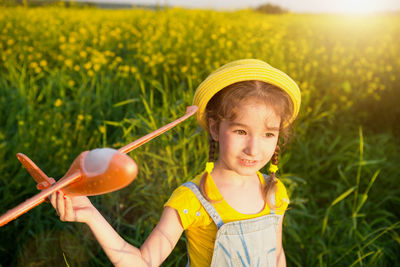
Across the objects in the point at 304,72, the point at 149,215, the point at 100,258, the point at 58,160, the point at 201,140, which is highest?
the point at 304,72

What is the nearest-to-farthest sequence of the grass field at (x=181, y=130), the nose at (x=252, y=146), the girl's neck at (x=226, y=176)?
the nose at (x=252, y=146), the girl's neck at (x=226, y=176), the grass field at (x=181, y=130)

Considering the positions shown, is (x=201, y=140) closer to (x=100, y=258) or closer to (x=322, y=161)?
(x=100, y=258)

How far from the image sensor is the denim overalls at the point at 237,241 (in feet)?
4.41

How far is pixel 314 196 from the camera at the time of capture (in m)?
2.73

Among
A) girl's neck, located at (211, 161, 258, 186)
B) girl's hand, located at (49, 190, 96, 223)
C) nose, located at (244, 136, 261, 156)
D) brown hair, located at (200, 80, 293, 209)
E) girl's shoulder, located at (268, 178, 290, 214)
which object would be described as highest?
brown hair, located at (200, 80, 293, 209)

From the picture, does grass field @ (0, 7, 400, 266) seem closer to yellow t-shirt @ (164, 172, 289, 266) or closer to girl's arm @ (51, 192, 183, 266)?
yellow t-shirt @ (164, 172, 289, 266)

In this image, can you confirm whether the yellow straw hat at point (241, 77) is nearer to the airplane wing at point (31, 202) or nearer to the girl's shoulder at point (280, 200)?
the girl's shoulder at point (280, 200)

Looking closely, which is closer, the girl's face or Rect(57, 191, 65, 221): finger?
Rect(57, 191, 65, 221): finger

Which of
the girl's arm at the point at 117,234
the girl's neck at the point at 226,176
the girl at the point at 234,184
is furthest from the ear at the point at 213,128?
the girl's arm at the point at 117,234

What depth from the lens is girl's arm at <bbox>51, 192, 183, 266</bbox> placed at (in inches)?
35.8

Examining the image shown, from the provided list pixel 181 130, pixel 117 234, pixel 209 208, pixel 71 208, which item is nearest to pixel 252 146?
pixel 209 208

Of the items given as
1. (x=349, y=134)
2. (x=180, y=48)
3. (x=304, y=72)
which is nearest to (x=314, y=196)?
(x=349, y=134)

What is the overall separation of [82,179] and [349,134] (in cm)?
302

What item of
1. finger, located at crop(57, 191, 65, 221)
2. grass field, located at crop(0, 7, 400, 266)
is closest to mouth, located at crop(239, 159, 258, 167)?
finger, located at crop(57, 191, 65, 221)
